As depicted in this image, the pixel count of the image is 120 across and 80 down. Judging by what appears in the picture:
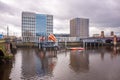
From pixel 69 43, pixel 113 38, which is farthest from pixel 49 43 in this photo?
pixel 113 38

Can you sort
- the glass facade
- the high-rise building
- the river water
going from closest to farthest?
the river water → the high-rise building → the glass facade

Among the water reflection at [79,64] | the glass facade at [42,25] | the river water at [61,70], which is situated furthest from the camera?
the glass facade at [42,25]

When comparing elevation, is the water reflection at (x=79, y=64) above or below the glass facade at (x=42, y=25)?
below

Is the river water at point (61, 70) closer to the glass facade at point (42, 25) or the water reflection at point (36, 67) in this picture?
the water reflection at point (36, 67)

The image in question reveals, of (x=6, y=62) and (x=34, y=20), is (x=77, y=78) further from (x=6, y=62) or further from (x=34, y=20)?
(x=34, y=20)

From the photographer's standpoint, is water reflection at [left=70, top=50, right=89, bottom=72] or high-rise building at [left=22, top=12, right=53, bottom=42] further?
high-rise building at [left=22, top=12, right=53, bottom=42]

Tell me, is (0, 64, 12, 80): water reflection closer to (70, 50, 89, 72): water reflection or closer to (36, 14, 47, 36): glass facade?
(70, 50, 89, 72): water reflection

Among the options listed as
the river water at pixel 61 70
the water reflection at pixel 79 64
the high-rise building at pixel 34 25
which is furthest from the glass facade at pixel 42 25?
the river water at pixel 61 70

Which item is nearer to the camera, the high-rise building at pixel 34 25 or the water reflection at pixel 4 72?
the water reflection at pixel 4 72

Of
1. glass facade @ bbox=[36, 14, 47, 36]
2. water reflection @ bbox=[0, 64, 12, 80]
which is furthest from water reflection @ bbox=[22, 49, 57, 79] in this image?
glass facade @ bbox=[36, 14, 47, 36]

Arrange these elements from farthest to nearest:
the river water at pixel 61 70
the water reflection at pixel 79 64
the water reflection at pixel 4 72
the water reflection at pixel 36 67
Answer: the water reflection at pixel 79 64, the water reflection at pixel 36 67, the water reflection at pixel 4 72, the river water at pixel 61 70

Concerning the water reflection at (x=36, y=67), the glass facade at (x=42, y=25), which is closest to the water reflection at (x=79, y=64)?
the water reflection at (x=36, y=67)

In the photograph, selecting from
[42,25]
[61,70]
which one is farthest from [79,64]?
[42,25]

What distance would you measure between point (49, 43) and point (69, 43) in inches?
1960
